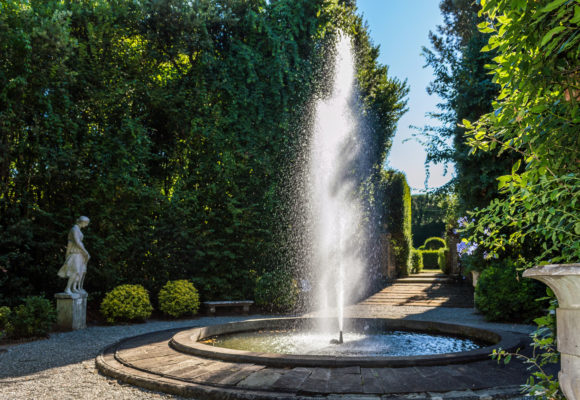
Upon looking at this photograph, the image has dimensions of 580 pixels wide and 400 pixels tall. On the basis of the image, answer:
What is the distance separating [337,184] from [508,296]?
6.25 metres

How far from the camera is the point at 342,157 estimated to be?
13.8m

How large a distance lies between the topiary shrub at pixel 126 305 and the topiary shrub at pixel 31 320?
1.46 meters

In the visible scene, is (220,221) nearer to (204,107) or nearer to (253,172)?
(253,172)


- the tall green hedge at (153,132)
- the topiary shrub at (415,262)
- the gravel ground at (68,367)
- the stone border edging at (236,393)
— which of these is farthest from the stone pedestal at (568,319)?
the topiary shrub at (415,262)

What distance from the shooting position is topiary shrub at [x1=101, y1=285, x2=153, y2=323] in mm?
8680

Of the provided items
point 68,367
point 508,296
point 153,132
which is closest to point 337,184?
point 153,132

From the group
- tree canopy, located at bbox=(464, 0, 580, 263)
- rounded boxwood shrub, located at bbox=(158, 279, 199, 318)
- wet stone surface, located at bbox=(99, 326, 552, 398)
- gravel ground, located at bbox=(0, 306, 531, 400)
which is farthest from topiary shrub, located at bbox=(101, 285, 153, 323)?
tree canopy, located at bbox=(464, 0, 580, 263)

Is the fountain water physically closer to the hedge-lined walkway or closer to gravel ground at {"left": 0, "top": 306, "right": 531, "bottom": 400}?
the hedge-lined walkway

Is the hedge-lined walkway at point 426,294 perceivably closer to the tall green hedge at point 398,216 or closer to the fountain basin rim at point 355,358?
the tall green hedge at point 398,216

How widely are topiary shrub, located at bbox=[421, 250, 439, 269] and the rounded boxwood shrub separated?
22526 mm

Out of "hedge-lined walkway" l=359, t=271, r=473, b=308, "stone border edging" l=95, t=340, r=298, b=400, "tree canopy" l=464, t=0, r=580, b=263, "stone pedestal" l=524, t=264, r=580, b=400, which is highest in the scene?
"tree canopy" l=464, t=0, r=580, b=263

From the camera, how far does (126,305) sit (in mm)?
8727

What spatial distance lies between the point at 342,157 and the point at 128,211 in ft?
22.9

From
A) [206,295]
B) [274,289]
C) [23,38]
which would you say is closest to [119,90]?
[23,38]
